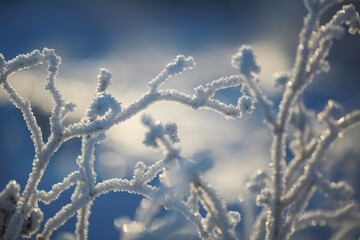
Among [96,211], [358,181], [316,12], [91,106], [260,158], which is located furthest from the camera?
[96,211]

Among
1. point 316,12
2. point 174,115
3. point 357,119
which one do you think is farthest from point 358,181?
point 174,115

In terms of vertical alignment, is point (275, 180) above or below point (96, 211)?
below

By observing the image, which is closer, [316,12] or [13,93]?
[316,12]

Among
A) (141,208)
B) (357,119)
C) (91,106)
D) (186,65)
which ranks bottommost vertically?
(141,208)

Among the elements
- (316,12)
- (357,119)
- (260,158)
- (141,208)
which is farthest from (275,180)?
(260,158)

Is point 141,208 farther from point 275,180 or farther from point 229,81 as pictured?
point 229,81

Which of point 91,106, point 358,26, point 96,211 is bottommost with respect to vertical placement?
point 91,106

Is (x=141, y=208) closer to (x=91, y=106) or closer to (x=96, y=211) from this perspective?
(x=91, y=106)

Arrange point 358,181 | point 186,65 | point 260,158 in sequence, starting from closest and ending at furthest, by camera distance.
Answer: point 358,181 < point 186,65 < point 260,158

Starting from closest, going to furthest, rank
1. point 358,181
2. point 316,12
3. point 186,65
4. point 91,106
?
point 316,12 → point 91,106 → point 358,181 → point 186,65
